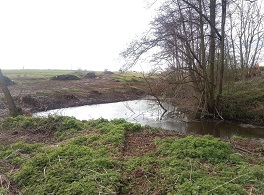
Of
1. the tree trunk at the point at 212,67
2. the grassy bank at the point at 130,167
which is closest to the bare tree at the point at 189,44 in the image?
the tree trunk at the point at 212,67

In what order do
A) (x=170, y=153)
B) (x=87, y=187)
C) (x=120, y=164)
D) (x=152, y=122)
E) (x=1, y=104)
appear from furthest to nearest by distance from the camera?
(x=1, y=104), (x=152, y=122), (x=170, y=153), (x=120, y=164), (x=87, y=187)

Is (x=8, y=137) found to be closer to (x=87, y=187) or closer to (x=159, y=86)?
(x=87, y=187)

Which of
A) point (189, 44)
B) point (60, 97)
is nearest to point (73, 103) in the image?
point (60, 97)

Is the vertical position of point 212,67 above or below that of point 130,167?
above

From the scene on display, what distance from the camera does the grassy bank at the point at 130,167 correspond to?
390 cm

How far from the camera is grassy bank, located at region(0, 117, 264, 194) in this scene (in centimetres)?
390

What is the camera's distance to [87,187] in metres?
3.95

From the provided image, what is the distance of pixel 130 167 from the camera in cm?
471

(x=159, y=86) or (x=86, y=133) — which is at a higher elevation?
(x=159, y=86)

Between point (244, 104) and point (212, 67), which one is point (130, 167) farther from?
point (244, 104)

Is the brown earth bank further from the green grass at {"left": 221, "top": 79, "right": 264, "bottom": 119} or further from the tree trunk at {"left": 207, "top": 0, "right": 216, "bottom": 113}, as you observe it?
the green grass at {"left": 221, "top": 79, "right": 264, "bottom": 119}

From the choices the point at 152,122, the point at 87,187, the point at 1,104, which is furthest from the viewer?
the point at 1,104

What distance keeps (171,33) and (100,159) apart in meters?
8.90

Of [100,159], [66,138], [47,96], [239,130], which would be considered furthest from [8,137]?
[47,96]
